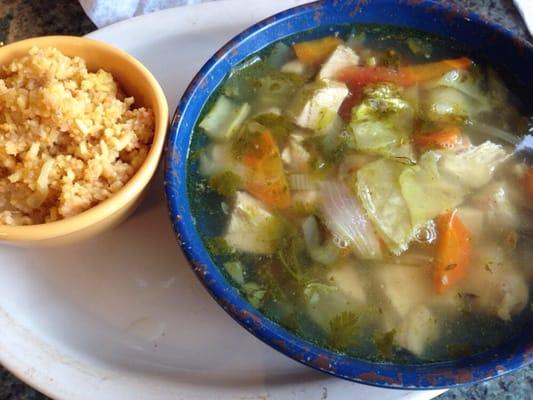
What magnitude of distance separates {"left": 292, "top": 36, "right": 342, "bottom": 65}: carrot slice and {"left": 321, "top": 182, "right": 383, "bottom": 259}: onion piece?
0.36 m

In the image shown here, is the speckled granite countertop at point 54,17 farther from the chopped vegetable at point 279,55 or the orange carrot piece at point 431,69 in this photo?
the chopped vegetable at point 279,55

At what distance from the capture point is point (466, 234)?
3.72ft

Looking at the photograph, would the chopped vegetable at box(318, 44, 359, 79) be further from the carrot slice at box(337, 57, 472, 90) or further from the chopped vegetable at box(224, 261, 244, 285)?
the chopped vegetable at box(224, 261, 244, 285)

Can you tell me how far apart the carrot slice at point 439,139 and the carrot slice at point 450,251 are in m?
0.15

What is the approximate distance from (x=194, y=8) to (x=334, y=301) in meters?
0.81

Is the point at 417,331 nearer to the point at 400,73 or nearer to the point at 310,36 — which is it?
the point at 400,73

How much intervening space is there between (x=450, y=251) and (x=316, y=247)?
25 cm

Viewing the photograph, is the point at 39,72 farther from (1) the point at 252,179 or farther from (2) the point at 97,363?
(2) the point at 97,363

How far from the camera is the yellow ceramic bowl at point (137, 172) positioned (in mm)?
1033

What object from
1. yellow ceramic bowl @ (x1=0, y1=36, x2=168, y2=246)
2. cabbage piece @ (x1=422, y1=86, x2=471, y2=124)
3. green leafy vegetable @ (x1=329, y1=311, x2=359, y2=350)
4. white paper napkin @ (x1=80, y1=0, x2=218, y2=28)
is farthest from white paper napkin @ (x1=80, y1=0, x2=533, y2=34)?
green leafy vegetable @ (x1=329, y1=311, x2=359, y2=350)

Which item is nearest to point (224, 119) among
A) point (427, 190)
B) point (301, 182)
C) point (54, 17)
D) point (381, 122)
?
point (301, 182)

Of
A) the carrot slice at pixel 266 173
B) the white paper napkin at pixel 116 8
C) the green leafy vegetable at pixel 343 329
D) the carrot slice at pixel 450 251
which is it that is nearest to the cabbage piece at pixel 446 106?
the carrot slice at pixel 450 251

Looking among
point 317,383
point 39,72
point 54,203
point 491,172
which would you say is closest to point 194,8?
point 39,72

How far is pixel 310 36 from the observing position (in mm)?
1345
